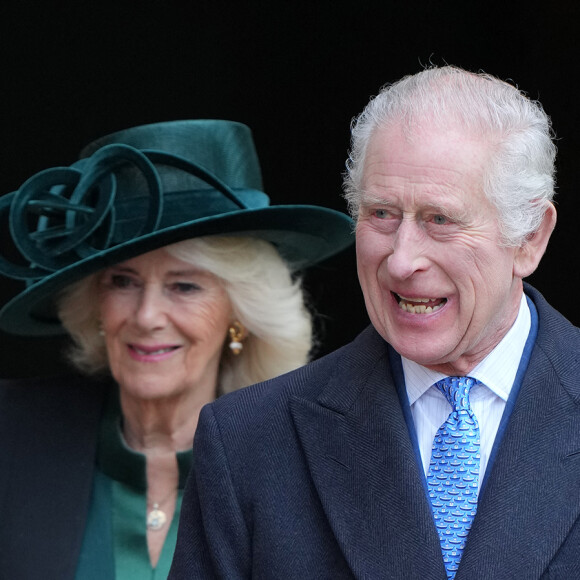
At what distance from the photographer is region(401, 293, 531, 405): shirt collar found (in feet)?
8.13

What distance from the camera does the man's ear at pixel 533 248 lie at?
2.44m

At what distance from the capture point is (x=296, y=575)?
2391 mm

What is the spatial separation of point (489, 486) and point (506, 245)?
0.47 meters

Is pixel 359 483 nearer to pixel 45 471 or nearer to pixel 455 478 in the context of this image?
pixel 455 478

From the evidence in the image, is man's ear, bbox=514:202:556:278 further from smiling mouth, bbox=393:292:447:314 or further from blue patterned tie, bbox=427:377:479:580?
blue patterned tie, bbox=427:377:479:580

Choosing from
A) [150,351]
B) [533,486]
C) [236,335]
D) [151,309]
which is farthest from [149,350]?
[533,486]

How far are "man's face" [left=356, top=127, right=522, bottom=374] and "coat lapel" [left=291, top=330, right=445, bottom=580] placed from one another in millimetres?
173

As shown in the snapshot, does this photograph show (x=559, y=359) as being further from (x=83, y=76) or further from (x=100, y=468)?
(x=83, y=76)

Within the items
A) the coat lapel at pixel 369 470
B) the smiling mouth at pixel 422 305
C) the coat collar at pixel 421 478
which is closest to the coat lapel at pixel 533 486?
the coat collar at pixel 421 478

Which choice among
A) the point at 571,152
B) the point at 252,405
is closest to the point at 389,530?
the point at 252,405

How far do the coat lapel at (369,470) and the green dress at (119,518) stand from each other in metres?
0.99

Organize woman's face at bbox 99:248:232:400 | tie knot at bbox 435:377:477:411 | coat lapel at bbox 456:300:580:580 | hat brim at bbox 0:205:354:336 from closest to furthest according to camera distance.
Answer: coat lapel at bbox 456:300:580:580, tie knot at bbox 435:377:477:411, hat brim at bbox 0:205:354:336, woman's face at bbox 99:248:232:400

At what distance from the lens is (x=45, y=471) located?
3371 mm

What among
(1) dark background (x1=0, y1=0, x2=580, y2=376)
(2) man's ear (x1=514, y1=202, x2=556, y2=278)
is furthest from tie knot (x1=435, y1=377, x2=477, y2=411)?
(1) dark background (x1=0, y1=0, x2=580, y2=376)
